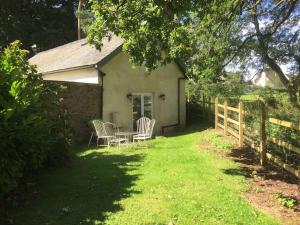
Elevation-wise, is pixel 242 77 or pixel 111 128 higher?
pixel 242 77

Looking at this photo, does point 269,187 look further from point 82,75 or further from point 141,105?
point 82,75

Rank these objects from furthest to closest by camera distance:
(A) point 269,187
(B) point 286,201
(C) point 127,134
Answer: (C) point 127,134, (A) point 269,187, (B) point 286,201

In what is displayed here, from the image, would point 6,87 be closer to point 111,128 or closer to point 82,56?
point 111,128

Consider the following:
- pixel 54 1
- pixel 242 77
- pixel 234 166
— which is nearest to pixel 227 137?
pixel 234 166

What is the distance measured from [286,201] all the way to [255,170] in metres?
2.41

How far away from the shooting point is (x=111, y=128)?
16.0m

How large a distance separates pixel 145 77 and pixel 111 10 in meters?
9.92

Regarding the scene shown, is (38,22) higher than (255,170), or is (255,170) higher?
(38,22)

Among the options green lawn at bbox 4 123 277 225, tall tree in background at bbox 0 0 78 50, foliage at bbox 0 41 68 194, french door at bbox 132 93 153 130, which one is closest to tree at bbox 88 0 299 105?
foliage at bbox 0 41 68 194

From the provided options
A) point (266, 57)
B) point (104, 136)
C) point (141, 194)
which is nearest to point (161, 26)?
point (141, 194)

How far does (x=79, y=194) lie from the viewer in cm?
689

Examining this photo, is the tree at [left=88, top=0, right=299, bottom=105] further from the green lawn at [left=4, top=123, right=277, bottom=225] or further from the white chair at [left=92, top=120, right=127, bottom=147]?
the white chair at [left=92, top=120, right=127, bottom=147]

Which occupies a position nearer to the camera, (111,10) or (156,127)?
(111,10)

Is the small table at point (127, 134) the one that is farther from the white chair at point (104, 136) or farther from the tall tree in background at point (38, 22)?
the tall tree in background at point (38, 22)
